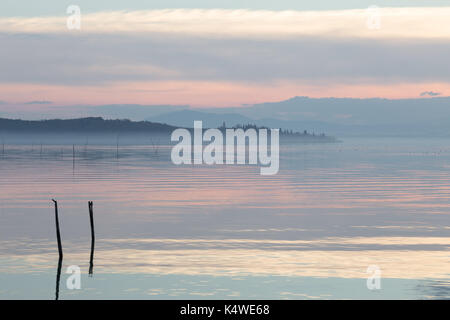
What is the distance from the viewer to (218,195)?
79.6 m

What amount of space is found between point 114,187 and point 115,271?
54.7 m

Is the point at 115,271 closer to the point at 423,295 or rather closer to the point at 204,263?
the point at 204,263

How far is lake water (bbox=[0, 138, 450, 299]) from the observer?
104 ft

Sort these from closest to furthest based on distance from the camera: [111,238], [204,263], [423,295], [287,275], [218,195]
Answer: [423,295] → [287,275] → [204,263] → [111,238] → [218,195]

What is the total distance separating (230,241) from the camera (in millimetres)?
46281

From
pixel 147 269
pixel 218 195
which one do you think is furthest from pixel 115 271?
pixel 218 195

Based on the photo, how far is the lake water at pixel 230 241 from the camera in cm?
3178

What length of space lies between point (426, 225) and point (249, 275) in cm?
2310

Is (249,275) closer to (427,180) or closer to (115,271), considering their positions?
(115,271)

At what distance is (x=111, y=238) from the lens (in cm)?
4694
